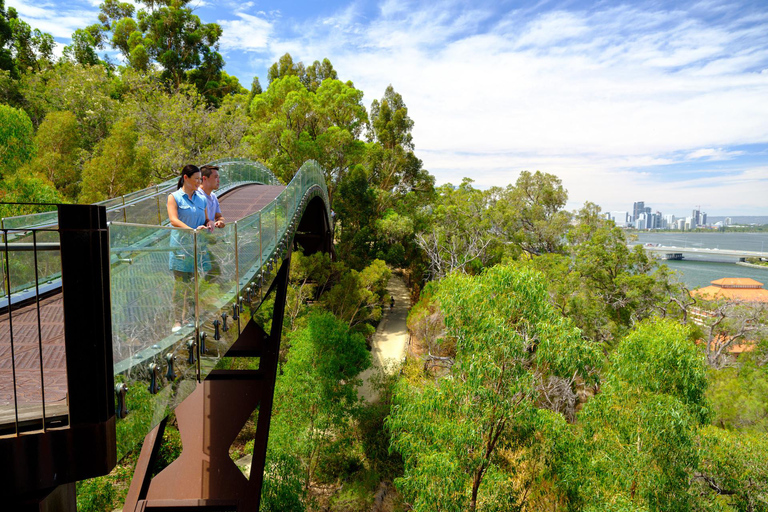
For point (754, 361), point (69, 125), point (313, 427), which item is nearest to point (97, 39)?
point (69, 125)

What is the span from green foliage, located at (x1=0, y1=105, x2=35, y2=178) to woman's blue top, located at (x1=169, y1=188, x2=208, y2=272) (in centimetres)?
912

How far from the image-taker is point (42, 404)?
7.35 feet

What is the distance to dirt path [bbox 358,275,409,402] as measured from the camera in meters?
17.4

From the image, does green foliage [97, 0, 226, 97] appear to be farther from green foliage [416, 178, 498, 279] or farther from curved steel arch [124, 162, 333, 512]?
curved steel arch [124, 162, 333, 512]

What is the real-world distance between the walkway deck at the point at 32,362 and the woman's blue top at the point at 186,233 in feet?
3.07

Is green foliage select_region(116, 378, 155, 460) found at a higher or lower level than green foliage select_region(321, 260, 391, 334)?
higher

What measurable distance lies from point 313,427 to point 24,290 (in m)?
9.17

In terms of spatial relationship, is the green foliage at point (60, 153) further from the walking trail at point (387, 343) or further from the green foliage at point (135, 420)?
the green foliage at point (135, 420)

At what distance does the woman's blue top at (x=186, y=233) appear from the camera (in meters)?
3.53

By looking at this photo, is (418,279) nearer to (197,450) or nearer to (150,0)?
(197,450)

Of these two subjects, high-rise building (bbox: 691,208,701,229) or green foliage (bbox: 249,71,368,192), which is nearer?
green foliage (bbox: 249,71,368,192)

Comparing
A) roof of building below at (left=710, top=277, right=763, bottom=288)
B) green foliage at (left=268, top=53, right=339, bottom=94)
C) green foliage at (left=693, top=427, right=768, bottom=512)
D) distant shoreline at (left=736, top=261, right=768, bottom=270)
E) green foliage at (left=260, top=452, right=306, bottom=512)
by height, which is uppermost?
green foliage at (left=268, top=53, right=339, bottom=94)

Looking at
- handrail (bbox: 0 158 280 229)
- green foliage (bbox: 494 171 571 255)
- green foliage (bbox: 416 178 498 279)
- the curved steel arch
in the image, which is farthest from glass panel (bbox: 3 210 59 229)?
green foliage (bbox: 494 171 571 255)

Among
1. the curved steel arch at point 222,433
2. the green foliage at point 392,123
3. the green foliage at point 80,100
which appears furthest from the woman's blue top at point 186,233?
the green foliage at point 392,123
